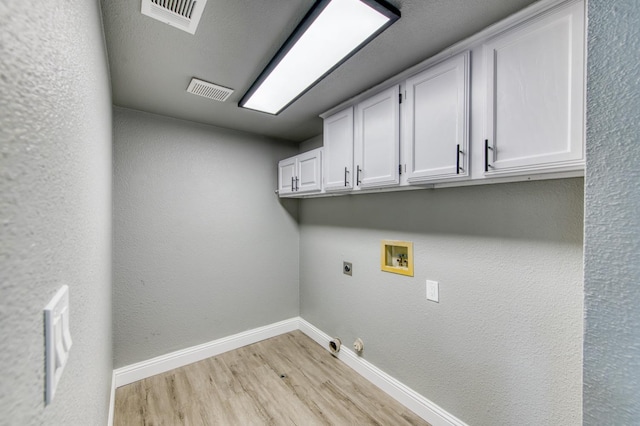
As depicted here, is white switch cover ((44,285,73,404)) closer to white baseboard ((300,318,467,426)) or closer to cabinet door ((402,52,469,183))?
cabinet door ((402,52,469,183))

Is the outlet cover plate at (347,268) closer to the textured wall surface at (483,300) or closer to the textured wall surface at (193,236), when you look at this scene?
the textured wall surface at (483,300)

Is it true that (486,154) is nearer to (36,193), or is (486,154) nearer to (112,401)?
(36,193)

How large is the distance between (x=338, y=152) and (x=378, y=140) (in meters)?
0.41

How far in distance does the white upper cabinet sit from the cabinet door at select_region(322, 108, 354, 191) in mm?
111

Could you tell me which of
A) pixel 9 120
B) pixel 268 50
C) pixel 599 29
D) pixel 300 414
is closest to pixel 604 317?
pixel 599 29

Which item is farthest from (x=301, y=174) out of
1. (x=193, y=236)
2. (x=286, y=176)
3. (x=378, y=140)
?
(x=193, y=236)

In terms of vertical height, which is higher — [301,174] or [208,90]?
[208,90]

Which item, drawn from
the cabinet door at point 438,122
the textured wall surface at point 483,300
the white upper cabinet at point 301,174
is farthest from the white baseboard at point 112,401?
the cabinet door at point 438,122

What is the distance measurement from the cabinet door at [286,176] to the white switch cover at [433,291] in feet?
5.25

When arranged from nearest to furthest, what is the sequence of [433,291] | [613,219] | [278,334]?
[613,219]
[433,291]
[278,334]

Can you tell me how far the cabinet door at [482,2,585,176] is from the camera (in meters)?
1.06

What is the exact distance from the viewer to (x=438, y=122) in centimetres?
151

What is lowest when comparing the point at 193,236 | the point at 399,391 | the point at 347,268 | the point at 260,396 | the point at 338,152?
the point at 260,396

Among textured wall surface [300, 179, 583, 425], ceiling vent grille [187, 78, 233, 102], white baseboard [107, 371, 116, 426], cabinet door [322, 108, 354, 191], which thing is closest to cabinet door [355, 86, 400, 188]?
cabinet door [322, 108, 354, 191]
